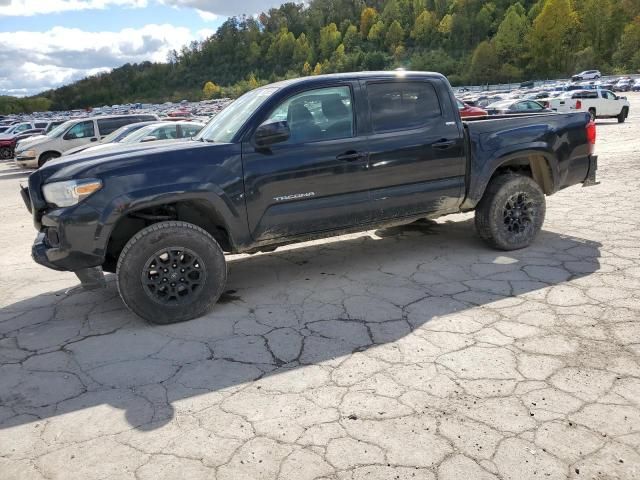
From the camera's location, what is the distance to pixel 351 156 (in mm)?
4516

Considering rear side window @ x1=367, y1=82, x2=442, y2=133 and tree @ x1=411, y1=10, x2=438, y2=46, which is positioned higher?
tree @ x1=411, y1=10, x2=438, y2=46

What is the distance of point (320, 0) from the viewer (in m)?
184

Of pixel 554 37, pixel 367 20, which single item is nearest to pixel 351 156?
pixel 554 37

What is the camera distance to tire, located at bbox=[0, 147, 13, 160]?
23644mm

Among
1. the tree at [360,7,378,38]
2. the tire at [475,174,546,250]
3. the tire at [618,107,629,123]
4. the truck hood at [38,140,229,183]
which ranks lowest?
the tire at [618,107,629,123]

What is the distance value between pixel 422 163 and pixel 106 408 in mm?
3274

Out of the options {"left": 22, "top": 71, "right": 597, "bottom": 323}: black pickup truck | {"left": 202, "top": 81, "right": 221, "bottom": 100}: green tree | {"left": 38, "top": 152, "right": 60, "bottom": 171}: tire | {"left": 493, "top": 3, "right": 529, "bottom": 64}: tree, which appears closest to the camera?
{"left": 22, "top": 71, "right": 597, "bottom": 323}: black pickup truck

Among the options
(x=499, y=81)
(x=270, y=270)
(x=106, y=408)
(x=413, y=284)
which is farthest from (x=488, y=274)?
(x=499, y=81)

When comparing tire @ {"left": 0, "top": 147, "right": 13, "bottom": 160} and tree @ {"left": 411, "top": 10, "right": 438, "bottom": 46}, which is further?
tree @ {"left": 411, "top": 10, "right": 438, "bottom": 46}

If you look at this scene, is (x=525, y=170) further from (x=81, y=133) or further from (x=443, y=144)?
(x=81, y=133)

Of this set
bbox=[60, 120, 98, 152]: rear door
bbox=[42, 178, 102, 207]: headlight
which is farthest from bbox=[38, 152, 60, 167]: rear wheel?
bbox=[42, 178, 102, 207]: headlight

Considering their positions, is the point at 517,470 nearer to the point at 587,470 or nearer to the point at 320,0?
the point at 587,470

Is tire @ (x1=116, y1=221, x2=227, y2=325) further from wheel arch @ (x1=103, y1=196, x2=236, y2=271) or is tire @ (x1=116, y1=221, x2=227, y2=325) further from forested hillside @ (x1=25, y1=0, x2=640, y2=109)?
forested hillside @ (x1=25, y1=0, x2=640, y2=109)

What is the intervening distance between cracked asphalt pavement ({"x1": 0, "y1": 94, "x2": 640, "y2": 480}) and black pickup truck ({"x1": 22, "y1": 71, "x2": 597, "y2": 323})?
1.54 feet
